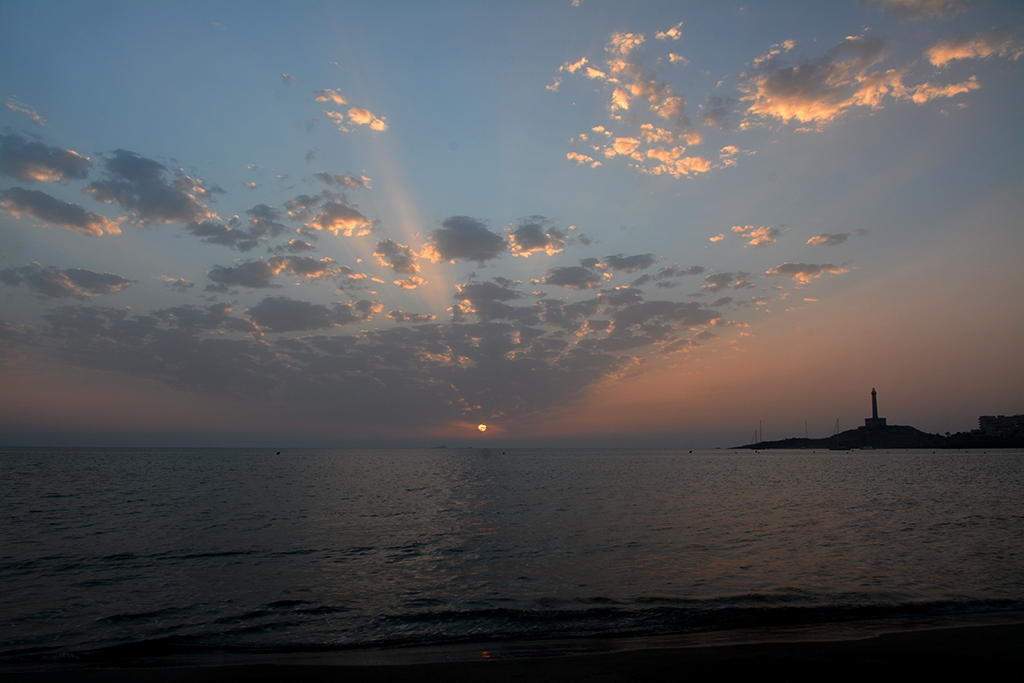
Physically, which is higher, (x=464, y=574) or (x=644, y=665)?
(x=644, y=665)

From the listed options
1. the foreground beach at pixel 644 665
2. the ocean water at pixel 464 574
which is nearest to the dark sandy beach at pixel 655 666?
the foreground beach at pixel 644 665

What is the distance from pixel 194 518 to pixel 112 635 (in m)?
26.2

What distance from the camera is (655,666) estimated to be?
12.0 m

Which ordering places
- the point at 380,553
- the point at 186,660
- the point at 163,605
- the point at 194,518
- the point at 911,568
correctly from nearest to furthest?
the point at 186,660 → the point at 163,605 → the point at 911,568 → the point at 380,553 → the point at 194,518

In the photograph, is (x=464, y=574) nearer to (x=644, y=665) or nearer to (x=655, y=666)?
(x=644, y=665)

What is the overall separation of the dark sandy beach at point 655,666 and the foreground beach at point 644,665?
20mm

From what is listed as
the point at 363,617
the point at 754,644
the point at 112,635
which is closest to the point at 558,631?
the point at 754,644

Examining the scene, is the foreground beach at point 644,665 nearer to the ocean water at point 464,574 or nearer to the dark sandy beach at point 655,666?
the dark sandy beach at point 655,666

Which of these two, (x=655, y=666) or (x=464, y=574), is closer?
(x=655, y=666)

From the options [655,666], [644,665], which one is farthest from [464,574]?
[655,666]

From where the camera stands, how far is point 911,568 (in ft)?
75.1

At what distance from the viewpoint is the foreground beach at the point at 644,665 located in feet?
38.1

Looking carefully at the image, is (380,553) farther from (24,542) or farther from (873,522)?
(873,522)

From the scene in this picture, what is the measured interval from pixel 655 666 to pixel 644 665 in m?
0.24
